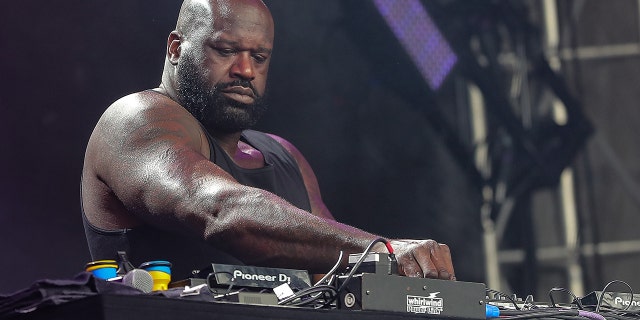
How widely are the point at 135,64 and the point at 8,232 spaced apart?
0.74 m

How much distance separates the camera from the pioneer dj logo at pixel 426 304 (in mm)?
1598

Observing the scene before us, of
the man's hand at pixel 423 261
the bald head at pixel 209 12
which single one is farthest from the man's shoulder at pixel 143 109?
the man's hand at pixel 423 261

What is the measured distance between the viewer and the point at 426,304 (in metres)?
1.61

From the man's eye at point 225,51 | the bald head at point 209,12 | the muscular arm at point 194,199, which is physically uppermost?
the bald head at point 209,12

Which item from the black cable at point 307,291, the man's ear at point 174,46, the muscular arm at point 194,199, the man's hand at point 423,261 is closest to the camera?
the black cable at point 307,291

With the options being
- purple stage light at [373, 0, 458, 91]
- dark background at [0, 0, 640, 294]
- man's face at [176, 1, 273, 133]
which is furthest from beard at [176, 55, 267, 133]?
purple stage light at [373, 0, 458, 91]

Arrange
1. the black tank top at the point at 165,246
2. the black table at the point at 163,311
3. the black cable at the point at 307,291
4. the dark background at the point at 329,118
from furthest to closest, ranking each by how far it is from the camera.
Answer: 1. the dark background at the point at 329,118
2. the black tank top at the point at 165,246
3. the black cable at the point at 307,291
4. the black table at the point at 163,311

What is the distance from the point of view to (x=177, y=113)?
2.56m

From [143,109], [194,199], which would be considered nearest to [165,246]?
[143,109]

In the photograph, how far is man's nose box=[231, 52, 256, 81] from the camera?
105 inches

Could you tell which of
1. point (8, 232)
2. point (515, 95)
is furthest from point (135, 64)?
point (515, 95)

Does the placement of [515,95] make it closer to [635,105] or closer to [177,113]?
[635,105]

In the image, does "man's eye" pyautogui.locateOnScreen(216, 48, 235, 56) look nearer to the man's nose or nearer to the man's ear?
the man's nose

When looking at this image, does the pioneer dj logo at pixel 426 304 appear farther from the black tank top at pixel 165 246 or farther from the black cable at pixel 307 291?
the black tank top at pixel 165 246
